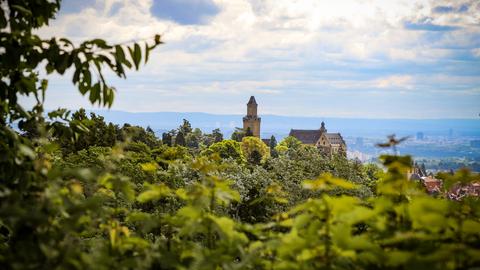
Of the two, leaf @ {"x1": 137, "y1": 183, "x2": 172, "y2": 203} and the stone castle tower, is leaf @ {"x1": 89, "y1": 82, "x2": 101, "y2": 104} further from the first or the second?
the stone castle tower

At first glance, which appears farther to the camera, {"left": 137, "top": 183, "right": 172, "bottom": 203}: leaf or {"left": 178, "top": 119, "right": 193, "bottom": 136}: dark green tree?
{"left": 178, "top": 119, "right": 193, "bottom": 136}: dark green tree

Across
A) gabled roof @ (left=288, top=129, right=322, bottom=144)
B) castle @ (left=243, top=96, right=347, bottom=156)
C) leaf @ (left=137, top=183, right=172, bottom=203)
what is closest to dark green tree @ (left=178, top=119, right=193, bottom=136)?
castle @ (left=243, top=96, right=347, bottom=156)

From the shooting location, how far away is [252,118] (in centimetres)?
17038

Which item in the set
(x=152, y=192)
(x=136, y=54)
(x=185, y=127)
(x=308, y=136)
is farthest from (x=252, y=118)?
(x=152, y=192)

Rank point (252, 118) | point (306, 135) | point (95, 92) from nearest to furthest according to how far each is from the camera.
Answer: point (95, 92) < point (252, 118) < point (306, 135)

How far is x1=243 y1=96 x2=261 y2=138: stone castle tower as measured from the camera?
16962 cm

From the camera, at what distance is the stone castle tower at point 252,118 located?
169625 mm

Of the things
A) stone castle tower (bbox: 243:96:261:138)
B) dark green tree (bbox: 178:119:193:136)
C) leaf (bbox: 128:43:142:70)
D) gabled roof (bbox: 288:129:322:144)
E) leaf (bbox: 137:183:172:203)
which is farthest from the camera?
gabled roof (bbox: 288:129:322:144)

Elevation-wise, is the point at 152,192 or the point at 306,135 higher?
the point at 306,135

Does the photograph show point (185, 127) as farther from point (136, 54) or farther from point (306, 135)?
point (136, 54)

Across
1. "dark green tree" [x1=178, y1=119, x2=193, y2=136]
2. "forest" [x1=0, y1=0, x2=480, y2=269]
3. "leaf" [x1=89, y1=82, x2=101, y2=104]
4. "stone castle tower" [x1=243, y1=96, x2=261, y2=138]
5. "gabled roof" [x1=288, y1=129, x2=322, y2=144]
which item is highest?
"stone castle tower" [x1=243, y1=96, x2=261, y2=138]

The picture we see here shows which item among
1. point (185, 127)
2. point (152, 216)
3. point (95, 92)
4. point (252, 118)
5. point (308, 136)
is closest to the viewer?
point (152, 216)

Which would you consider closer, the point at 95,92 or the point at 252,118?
the point at 95,92

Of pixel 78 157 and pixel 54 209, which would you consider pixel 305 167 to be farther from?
pixel 54 209
